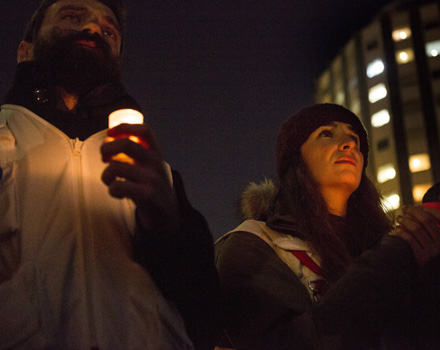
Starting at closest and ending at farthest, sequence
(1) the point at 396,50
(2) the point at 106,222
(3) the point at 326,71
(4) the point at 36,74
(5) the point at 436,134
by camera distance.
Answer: (2) the point at 106,222 → (4) the point at 36,74 → (5) the point at 436,134 → (1) the point at 396,50 → (3) the point at 326,71

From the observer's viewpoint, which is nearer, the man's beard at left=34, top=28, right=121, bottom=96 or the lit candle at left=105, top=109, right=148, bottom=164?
the lit candle at left=105, top=109, right=148, bottom=164

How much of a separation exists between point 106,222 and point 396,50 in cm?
5554

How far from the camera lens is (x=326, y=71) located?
63.4 metres

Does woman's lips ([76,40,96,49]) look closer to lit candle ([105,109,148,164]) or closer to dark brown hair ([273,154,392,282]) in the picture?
lit candle ([105,109,148,164])

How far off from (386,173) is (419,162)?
367cm

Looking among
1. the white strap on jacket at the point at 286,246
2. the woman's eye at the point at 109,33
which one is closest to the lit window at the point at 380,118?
the white strap on jacket at the point at 286,246

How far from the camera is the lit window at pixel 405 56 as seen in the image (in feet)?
169

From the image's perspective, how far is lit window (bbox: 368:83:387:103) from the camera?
52188 mm

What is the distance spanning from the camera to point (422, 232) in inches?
114

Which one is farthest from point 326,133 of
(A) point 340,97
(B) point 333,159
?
(A) point 340,97

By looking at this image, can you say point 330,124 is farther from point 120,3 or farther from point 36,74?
point 36,74

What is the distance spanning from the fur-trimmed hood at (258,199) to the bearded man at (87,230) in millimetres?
1440

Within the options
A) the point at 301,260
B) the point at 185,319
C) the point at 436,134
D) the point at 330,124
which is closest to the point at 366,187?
the point at 330,124

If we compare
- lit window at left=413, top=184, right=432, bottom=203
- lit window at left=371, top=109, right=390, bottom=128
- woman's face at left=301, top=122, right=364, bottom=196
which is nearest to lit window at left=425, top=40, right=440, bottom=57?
lit window at left=371, top=109, right=390, bottom=128
